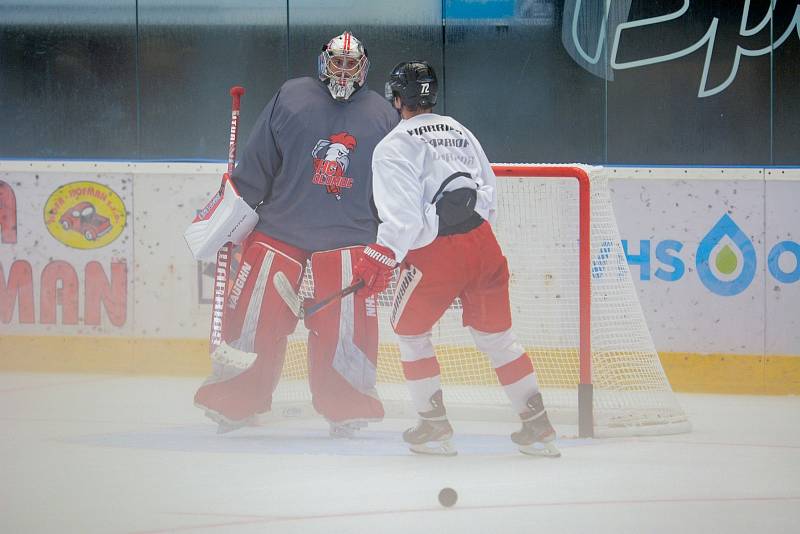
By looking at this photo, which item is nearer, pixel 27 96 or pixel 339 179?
pixel 339 179

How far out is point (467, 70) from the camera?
20.0ft

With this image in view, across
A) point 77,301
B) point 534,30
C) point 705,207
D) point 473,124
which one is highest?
point 534,30

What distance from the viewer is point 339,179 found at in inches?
173

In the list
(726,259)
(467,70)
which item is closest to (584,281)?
(726,259)

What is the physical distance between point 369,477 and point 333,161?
1.23m

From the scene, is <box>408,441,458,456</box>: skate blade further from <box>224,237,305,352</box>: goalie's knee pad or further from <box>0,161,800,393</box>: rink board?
<box>0,161,800,393</box>: rink board

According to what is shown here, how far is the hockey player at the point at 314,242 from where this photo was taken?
4.38 m

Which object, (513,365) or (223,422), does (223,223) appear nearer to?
(223,422)

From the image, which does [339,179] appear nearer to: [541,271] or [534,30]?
[541,271]

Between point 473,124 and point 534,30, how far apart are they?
0.54 m

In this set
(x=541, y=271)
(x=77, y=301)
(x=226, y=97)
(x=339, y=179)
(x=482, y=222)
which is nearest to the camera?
(x=482, y=222)

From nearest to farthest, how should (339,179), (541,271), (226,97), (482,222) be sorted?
(482,222)
(339,179)
(541,271)
(226,97)

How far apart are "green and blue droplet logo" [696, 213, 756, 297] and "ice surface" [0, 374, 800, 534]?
642 mm

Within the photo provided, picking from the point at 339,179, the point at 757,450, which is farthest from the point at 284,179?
the point at 757,450
